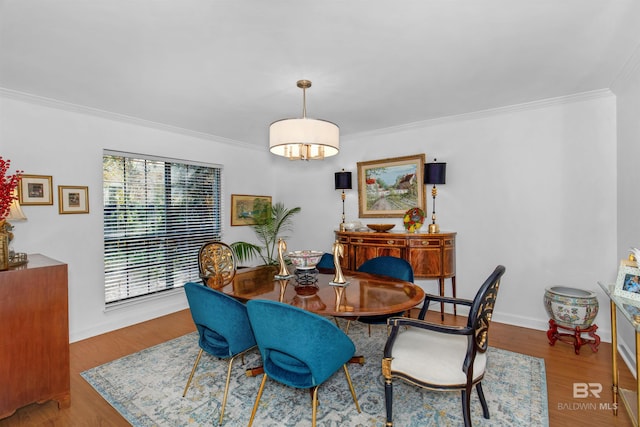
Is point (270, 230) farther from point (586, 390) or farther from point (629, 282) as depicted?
point (629, 282)

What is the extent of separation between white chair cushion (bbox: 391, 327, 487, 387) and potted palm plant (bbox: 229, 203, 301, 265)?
10.8ft

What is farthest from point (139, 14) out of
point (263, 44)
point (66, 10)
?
point (263, 44)

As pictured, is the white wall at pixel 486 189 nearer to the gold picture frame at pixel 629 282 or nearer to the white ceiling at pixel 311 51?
the white ceiling at pixel 311 51

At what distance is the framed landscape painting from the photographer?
414 cm

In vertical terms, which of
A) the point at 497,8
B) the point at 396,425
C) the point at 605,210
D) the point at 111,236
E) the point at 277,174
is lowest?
the point at 396,425

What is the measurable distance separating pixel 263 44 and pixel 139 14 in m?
0.73

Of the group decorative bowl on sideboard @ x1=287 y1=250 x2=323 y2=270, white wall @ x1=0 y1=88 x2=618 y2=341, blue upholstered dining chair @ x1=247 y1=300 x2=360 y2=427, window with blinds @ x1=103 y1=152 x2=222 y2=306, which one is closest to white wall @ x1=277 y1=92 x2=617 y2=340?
white wall @ x1=0 y1=88 x2=618 y2=341

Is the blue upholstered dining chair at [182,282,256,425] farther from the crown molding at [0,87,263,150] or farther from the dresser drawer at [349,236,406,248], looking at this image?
the crown molding at [0,87,263,150]

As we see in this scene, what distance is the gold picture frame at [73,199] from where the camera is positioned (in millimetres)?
3195

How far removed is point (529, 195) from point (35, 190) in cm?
509

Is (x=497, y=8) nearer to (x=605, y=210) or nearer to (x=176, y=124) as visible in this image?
(x=605, y=210)

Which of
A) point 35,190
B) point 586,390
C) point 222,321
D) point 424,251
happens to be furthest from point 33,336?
point 586,390

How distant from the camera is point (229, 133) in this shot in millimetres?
4465

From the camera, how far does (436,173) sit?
150 inches
